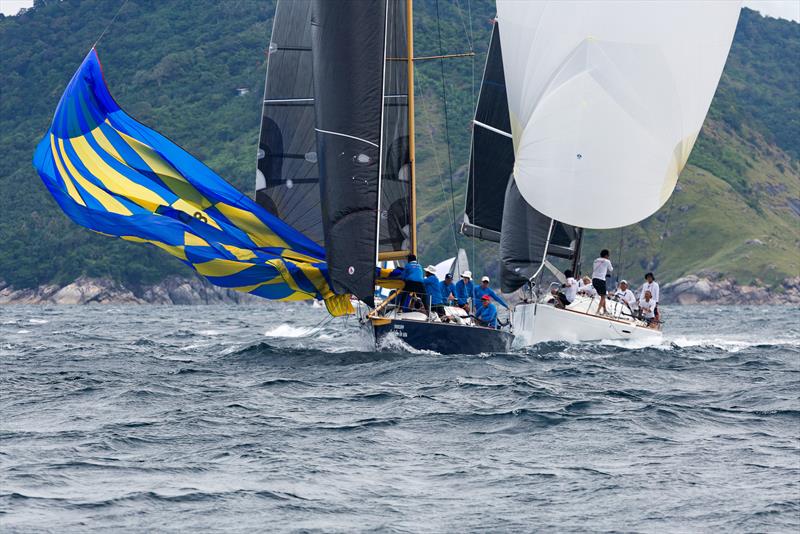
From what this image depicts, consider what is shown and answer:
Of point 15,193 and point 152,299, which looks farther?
point 15,193

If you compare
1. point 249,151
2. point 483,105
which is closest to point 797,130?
point 249,151

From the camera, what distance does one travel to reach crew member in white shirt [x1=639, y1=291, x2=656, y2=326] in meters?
24.4

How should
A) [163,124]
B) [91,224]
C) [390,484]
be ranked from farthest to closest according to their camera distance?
[163,124] < [91,224] < [390,484]

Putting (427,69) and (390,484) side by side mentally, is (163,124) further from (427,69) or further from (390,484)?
(390,484)

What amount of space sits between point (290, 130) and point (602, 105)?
226 inches

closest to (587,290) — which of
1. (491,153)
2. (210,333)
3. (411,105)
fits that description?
(491,153)

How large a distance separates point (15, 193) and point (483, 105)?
337ft

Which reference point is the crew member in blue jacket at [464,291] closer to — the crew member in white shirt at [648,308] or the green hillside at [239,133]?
the crew member in white shirt at [648,308]

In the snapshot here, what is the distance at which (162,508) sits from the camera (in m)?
9.23

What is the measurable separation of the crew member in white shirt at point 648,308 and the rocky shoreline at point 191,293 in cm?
8036

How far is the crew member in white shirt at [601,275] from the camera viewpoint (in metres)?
23.4

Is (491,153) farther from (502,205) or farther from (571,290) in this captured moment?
(571,290)

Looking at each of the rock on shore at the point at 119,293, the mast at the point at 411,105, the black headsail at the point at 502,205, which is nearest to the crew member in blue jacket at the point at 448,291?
the mast at the point at 411,105

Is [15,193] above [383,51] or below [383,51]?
below
